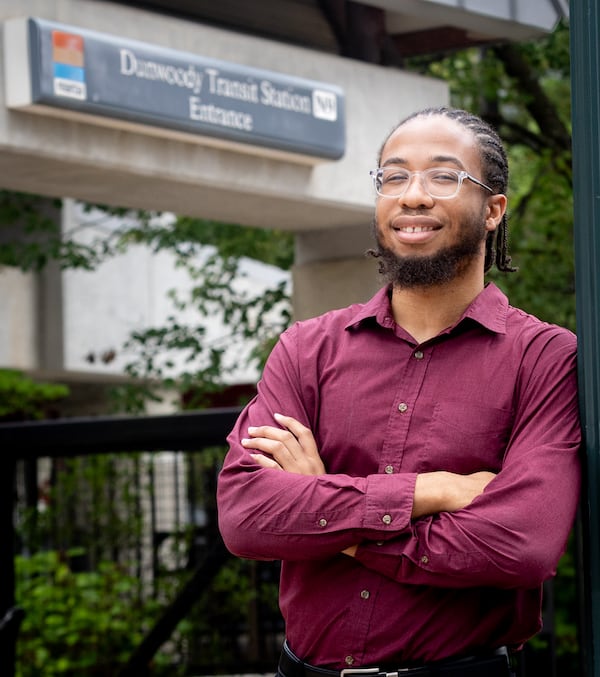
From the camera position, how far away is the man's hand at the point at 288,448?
2.74 meters

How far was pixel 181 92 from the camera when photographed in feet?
22.3

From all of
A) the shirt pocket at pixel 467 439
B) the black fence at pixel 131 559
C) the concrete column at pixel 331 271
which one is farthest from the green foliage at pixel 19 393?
the shirt pocket at pixel 467 439

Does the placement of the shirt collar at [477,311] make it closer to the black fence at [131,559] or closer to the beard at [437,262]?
the beard at [437,262]

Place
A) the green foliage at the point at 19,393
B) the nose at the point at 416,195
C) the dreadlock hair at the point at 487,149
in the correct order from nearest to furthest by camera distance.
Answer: the nose at the point at 416,195 → the dreadlock hair at the point at 487,149 → the green foliage at the point at 19,393

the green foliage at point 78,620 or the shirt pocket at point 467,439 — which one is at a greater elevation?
the shirt pocket at point 467,439

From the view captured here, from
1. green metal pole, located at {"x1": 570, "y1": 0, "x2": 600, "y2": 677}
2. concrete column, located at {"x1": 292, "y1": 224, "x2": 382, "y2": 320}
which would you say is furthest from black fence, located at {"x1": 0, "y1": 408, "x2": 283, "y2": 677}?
green metal pole, located at {"x1": 570, "y1": 0, "x2": 600, "y2": 677}

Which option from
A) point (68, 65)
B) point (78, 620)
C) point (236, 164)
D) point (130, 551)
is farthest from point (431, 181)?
point (78, 620)

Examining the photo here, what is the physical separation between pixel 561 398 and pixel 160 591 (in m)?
4.47

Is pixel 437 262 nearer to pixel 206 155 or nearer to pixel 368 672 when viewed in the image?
Answer: pixel 368 672

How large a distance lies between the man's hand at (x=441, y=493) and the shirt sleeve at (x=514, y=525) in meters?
0.02

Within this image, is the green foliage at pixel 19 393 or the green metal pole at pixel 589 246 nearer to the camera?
the green metal pole at pixel 589 246

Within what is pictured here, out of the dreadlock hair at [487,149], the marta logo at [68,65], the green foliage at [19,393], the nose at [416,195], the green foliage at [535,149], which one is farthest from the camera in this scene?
the green foliage at [19,393]

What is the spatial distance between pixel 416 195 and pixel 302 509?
2.24ft

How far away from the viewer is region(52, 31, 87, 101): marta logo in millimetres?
6188
